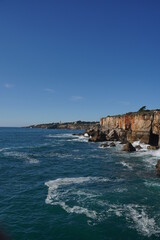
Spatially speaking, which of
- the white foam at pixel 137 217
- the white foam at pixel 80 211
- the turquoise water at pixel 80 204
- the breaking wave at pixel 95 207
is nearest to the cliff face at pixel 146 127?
the turquoise water at pixel 80 204

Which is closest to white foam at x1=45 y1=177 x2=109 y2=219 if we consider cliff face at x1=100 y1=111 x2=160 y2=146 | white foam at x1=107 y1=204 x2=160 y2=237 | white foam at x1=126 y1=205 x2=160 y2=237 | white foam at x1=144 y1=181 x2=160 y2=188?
white foam at x1=107 y1=204 x2=160 y2=237

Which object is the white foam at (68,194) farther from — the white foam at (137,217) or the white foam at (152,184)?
the white foam at (152,184)

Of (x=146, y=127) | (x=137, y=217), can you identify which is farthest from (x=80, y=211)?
(x=146, y=127)

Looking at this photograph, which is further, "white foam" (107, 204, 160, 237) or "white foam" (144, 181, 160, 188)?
"white foam" (144, 181, 160, 188)

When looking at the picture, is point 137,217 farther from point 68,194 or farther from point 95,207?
point 68,194

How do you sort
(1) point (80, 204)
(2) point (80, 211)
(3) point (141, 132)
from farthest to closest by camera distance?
1. (3) point (141, 132)
2. (1) point (80, 204)
3. (2) point (80, 211)

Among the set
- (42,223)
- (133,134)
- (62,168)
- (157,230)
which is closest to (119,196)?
(157,230)

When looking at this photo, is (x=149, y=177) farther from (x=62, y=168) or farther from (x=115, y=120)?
(x=115, y=120)

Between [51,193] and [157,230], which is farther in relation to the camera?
[51,193]

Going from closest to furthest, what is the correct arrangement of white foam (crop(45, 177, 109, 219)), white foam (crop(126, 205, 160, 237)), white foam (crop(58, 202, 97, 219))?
white foam (crop(126, 205, 160, 237))
white foam (crop(58, 202, 97, 219))
white foam (crop(45, 177, 109, 219))

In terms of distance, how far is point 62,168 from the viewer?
122 feet

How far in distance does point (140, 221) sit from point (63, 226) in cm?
583

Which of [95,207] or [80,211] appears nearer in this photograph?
[80,211]

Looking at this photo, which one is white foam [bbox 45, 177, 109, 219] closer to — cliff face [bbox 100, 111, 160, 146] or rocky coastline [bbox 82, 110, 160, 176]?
rocky coastline [bbox 82, 110, 160, 176]
